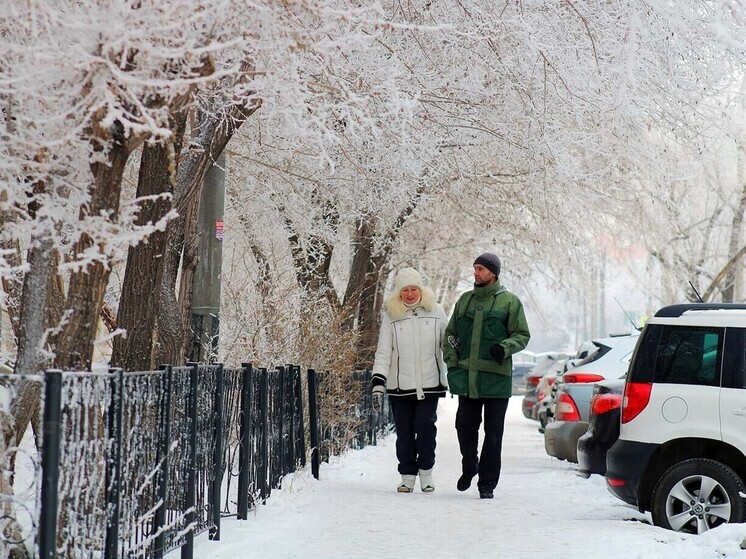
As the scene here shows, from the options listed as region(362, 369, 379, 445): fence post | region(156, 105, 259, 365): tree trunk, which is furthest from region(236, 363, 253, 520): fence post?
region(362, 369, 379, 445): fence post

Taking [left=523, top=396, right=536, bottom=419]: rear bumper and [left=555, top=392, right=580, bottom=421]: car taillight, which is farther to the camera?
[left=523, top=396, right=536, bottom=419]: rear bumper

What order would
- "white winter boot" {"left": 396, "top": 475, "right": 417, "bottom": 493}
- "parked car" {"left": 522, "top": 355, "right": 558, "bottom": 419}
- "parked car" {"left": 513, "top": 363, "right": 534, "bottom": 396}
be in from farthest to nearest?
"parked car" {"left": 513, "top": 363, "right": 534, "bottom": 396}
"parked car" {"left": 522, "top": 355, "right": 558, "bottom": 419}
"white winter boot" {"left": 396, "top": 475, "right": 417, "bottom": 493}

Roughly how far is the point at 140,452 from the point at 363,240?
14.1 metres

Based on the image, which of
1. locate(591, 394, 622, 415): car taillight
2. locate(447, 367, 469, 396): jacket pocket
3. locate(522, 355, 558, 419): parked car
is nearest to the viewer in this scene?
locate(591, 394, 622, 415): car taillight

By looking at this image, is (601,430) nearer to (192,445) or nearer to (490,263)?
(490,263)

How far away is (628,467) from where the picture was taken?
9.04 meters

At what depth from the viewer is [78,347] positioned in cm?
625

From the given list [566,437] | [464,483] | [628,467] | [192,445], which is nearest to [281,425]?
[464,483]

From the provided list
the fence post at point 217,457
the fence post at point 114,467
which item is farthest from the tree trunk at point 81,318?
the fence post at point 217,457

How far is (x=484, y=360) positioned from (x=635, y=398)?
2020 mm

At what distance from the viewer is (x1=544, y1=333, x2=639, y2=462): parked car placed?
1358cm

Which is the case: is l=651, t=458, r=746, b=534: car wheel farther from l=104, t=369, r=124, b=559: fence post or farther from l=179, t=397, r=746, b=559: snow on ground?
l=104, t=369, r=124, b=559: fence post

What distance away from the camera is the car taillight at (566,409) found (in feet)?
44.8

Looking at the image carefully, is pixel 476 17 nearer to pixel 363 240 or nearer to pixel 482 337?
pixel 482 337
